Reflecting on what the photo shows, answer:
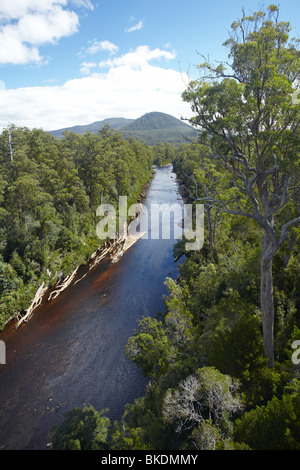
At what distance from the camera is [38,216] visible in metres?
24.9

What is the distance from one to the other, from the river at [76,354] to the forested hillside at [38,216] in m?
2.50

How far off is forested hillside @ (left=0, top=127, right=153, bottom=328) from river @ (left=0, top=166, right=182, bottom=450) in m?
2.50

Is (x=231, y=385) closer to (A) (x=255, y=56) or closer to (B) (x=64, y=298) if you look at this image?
(A) (x=255, y=56)

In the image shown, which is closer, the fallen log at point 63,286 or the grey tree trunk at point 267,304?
the grey tree trunk at point 267,304

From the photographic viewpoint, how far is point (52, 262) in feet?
79.6

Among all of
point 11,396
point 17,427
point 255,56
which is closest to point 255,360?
point 255,56

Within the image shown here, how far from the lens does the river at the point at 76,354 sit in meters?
12.8

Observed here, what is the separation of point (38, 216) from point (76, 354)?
13.8 meters

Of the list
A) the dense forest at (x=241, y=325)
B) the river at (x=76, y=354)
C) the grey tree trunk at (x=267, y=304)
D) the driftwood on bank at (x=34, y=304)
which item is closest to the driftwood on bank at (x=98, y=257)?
the driftwood on bank at (x=34, y=304)

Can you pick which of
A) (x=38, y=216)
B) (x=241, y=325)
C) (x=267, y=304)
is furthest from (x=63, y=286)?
(x=267, y=304)

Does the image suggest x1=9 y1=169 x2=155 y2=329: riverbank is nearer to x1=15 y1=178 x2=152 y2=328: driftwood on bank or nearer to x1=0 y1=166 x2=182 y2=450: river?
x1=15 y1=178 x2=152 y2=328: driftwood on bank

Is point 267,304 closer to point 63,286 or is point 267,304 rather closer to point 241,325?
point 241,325

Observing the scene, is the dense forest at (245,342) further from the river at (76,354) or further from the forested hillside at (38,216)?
the forested hillside at (38,216)
